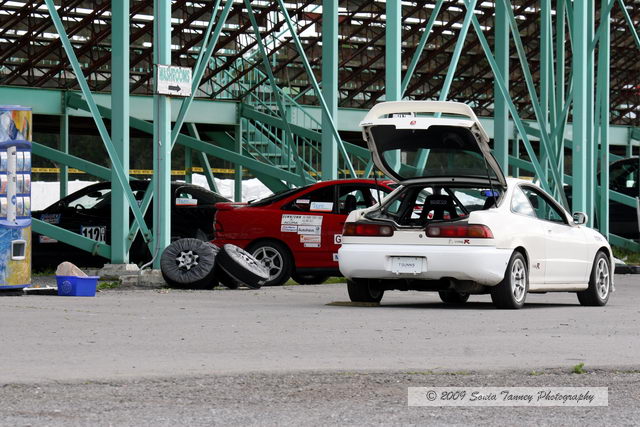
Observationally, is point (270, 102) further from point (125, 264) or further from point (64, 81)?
point (125, 264)

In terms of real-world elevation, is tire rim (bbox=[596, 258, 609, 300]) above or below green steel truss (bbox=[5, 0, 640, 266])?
below

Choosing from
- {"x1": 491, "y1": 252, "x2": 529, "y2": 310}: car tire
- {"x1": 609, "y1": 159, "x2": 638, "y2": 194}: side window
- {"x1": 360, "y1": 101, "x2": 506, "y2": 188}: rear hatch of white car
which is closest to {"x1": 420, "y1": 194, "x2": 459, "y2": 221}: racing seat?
{"x1": 360, "y1": 101, "x2": 506, "y2": 188}: rear hatch of white car

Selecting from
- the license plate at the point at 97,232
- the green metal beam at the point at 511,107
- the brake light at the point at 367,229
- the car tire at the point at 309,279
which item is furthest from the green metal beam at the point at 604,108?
the brake light at the point at 367,229

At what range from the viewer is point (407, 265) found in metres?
12.3

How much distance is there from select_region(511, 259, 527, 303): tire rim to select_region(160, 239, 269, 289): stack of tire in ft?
13.0

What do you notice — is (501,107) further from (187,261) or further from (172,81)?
(187,261)

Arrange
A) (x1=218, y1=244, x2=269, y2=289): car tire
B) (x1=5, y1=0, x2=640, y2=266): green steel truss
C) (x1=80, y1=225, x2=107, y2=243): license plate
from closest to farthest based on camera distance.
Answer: (x1=218, y1=244, x2=269, y2=289): car tire, (x1=5, y1=0, x2=640, y2=266): green steel truss, (x1=80, y1=225, x2=107, y2=243): license plate

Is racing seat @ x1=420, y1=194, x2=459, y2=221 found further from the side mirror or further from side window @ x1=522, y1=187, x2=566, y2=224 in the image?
the side mirror

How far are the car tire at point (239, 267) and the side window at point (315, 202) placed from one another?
4.90 ft

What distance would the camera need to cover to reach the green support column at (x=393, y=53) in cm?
1878

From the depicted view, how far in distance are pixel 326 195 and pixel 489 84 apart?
32747mm

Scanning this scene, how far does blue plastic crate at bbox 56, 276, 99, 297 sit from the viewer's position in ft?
45.5

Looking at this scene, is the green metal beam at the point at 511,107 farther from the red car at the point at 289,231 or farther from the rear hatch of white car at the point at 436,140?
the rear hatch of white car at the point at 436,140

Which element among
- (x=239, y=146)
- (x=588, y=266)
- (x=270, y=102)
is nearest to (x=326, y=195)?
(x=588, y=266)
